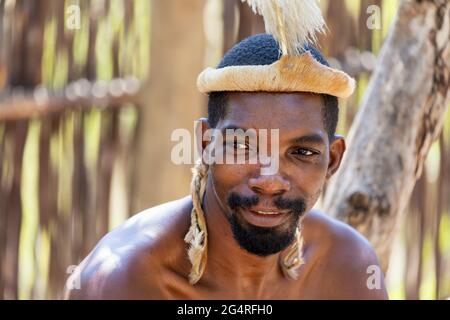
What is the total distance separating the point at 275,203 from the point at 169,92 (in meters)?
2.56

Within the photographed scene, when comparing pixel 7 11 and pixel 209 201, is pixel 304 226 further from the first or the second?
pixel 7 11

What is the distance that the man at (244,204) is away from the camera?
108 inches

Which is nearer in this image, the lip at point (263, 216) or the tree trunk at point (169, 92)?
the lip at point (263, 216)

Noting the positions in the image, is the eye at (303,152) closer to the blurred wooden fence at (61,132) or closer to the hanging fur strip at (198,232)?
the hanging fur strip at (198,232)

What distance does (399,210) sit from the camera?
383 cm

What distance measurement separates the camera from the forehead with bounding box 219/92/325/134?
8.95 feet

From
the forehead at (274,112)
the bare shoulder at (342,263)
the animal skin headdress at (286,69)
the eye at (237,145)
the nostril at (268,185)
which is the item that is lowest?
the bare shoulder at (342,263)

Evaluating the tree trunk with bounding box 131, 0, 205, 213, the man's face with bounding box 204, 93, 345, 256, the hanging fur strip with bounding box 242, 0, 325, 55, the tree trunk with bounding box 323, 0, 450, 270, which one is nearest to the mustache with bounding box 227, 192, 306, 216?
the man's face with bounding box 204, 93, 345, 256

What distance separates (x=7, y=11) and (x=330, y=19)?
1.63 metres

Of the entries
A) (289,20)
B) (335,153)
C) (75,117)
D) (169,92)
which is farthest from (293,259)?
(75,117)

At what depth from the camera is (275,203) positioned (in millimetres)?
2717

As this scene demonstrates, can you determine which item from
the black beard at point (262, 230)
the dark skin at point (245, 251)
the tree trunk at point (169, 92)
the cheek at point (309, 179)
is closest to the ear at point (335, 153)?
the dark skin at point (245, 251)

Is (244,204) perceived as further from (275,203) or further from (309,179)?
(309,179)

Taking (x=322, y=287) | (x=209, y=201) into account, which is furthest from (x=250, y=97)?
(x=322, y=287)
